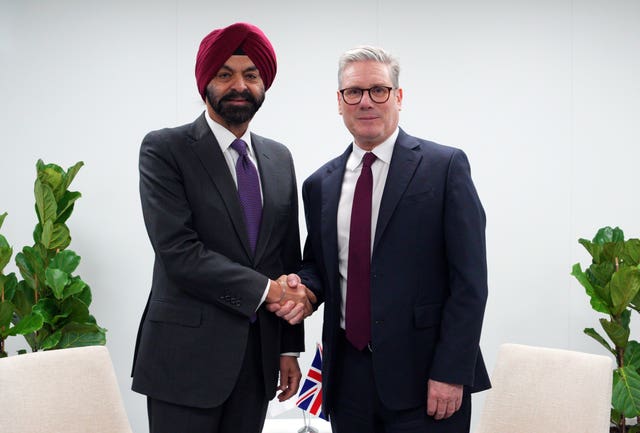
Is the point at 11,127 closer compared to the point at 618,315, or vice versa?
the point at 618,315

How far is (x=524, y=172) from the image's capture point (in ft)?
14.3

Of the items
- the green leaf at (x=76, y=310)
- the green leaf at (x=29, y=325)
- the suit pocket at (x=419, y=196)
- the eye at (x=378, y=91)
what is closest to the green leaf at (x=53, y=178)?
the green leaf at (x=76, y=310)

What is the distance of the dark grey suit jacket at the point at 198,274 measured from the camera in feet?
6.07

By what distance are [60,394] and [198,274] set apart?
2.91ft

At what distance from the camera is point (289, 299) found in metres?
1.96

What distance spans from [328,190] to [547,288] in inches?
116

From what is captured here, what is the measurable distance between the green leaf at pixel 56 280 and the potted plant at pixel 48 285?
0.19ft

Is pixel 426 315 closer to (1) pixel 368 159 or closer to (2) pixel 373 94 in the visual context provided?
(1) pixel 368 159

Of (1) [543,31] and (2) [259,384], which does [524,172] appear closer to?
(1) [543,31]

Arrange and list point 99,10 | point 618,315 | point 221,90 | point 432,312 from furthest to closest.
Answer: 1. point 99,10
2. point 618,315
3. point 221,90
4. point 432,312

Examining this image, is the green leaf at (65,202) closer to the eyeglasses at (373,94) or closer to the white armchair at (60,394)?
the white armchair at (60,394)

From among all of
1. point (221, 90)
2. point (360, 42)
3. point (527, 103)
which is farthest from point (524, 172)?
point (221, 90)

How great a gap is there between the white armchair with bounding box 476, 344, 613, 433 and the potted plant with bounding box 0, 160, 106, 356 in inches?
96.8

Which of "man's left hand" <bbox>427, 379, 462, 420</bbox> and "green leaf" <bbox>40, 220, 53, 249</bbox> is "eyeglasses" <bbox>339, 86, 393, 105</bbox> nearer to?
"man's left hand" <bbox>427, 379, 462, 420</bbox>
